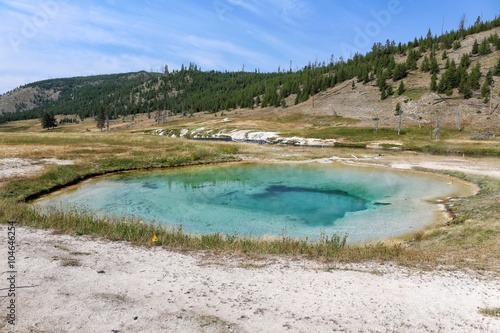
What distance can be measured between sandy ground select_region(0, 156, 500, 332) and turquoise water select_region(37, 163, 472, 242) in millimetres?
8715

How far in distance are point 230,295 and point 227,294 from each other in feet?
0.44

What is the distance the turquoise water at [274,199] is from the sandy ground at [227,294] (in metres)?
8.71

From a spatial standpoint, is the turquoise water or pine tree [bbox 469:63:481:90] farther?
pine tree [bbox 469:63:481:90]

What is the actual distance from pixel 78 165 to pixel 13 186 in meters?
13.4

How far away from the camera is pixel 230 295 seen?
463 inches

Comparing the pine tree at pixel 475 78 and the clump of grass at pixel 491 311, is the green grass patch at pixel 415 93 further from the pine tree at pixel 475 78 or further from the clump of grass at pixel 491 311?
the clump of grass at pixel 491 311

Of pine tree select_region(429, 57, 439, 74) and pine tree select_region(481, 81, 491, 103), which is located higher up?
pine tree select_region(429, 57, 439, 74)

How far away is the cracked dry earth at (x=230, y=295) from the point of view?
9.91 metres

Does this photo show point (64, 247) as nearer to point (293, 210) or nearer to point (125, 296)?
point (125, 296)

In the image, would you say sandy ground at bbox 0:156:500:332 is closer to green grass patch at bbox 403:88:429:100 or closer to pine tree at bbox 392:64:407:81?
green grass patch at bbox 403:88:429:100

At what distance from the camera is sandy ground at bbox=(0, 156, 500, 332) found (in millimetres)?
9914

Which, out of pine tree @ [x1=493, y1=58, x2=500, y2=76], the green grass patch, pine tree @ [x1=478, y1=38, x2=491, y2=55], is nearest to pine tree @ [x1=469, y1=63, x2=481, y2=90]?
pine tree @ [x1=493, y1=58, x2=500, y2=76]

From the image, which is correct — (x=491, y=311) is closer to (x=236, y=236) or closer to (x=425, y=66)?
(x=236, y=236)

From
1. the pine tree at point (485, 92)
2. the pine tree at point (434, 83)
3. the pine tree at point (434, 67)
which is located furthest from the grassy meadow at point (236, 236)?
the pine tree at point (434, 67)
